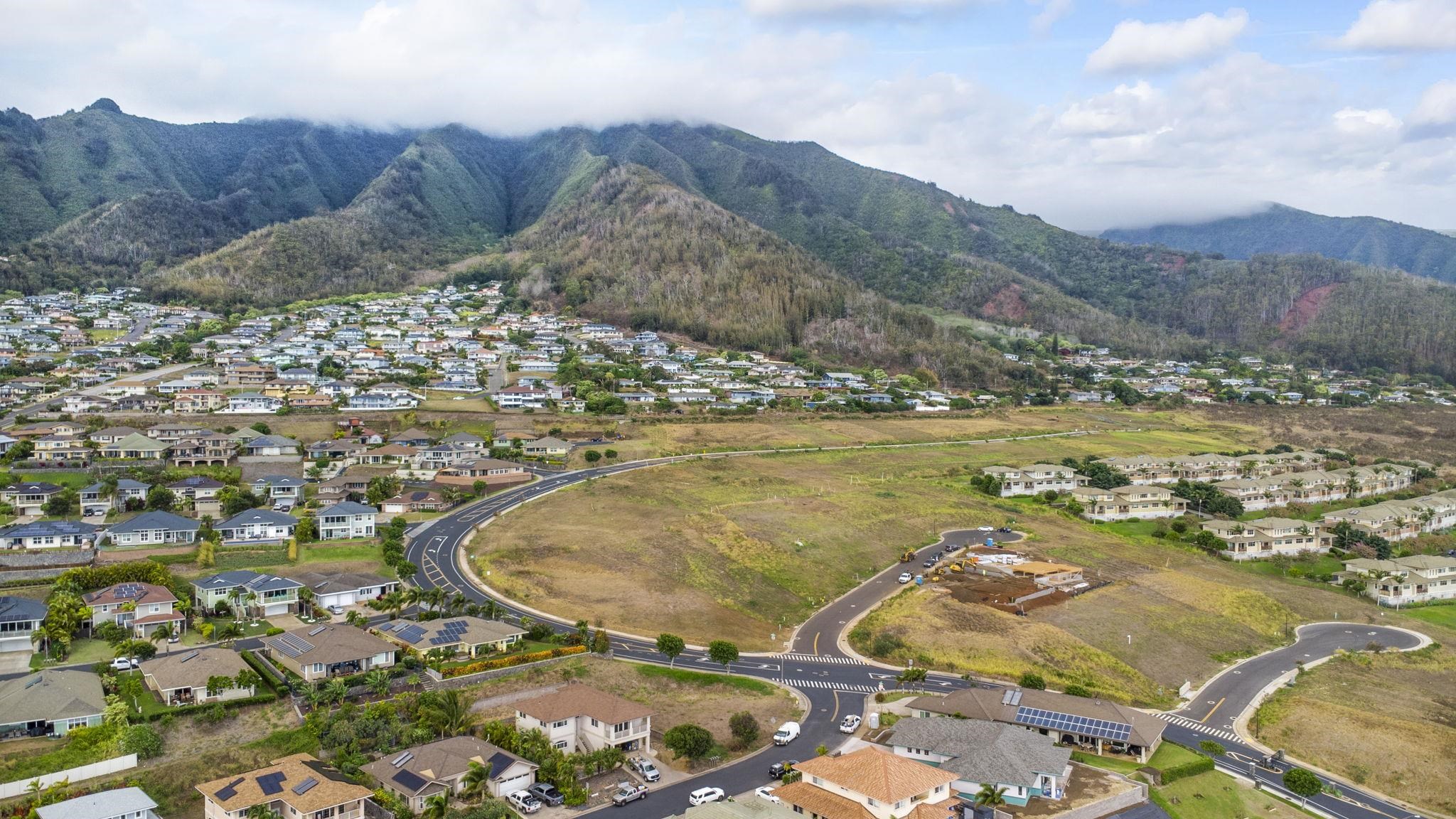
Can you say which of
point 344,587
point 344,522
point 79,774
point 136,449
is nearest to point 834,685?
point 344,587

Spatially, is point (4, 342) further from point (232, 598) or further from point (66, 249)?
point (232, 598)

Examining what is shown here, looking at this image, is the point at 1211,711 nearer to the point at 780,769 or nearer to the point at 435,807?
the point at 780,769

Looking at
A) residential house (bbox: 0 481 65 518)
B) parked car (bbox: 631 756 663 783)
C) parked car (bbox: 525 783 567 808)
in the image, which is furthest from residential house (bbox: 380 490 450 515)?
parked car (bbox: 525 783 567 808)

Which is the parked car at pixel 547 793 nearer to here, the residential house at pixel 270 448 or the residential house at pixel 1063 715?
the residential house at pixel 1063 715

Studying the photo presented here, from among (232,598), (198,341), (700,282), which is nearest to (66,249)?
(198,341)

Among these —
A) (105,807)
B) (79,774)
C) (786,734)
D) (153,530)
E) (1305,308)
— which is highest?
(1305,308)

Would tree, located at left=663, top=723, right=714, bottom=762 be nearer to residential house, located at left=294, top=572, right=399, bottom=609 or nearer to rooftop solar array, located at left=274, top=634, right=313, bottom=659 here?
rooftop solar array, located at left=274, top=634, right=313, bottom=659
